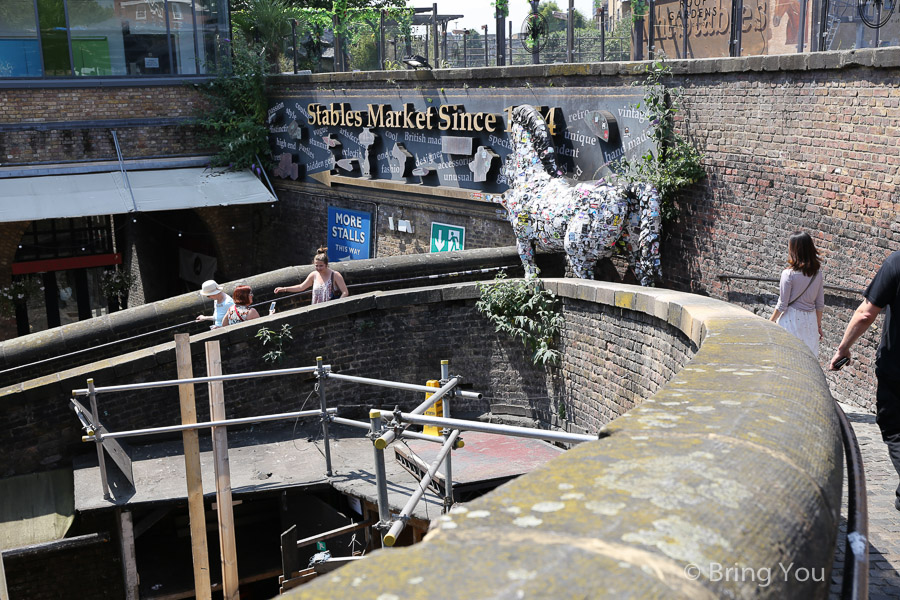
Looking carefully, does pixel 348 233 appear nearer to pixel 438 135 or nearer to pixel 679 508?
pixel 438 135

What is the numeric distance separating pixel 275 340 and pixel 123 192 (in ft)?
28.7

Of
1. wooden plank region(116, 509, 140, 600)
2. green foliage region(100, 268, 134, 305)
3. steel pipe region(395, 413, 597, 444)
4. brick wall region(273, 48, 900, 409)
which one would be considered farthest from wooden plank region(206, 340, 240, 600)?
green foliage region(100, 268, 134, 305)

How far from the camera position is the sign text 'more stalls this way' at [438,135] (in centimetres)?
1060

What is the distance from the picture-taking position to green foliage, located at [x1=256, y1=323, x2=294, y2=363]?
9406 millimetres

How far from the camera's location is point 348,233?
53.4 feet

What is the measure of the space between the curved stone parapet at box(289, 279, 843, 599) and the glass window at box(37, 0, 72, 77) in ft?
56.3

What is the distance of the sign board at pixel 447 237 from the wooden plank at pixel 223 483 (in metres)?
6.48

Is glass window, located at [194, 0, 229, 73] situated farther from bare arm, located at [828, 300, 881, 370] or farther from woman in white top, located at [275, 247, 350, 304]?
bare arm, located at [828, 300, 881, 370]

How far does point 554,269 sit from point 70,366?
5989 mm

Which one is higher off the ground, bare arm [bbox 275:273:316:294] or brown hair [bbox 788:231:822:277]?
brown hair [bbox 788:231:822:277]

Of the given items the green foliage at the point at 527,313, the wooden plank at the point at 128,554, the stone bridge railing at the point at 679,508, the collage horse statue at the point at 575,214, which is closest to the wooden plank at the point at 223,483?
the wooden plank at the point at 128,554

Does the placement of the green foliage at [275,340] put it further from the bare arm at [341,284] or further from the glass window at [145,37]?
the glass window at [145,37]

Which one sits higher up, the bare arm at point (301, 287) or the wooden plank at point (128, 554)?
the bare arm at point (301, 287)

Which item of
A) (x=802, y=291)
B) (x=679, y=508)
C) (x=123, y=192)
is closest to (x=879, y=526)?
(x=802, y=291)
